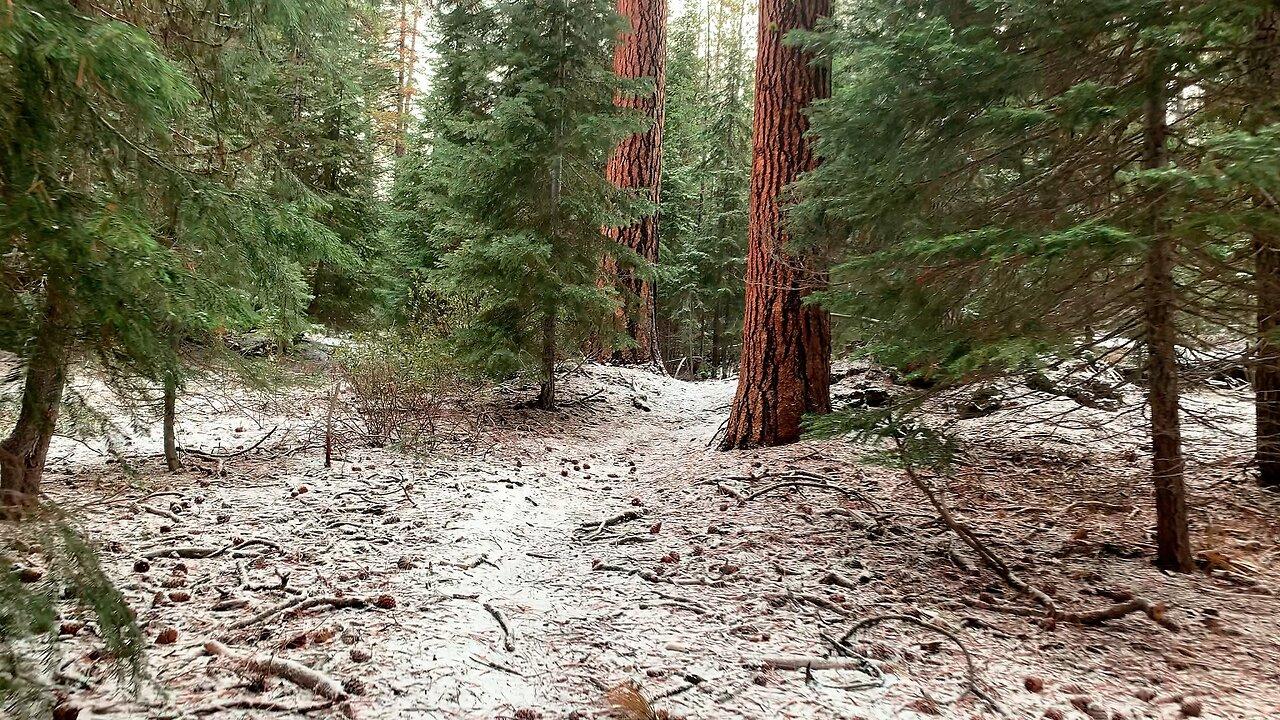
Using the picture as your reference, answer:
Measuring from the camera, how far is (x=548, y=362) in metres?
7.76

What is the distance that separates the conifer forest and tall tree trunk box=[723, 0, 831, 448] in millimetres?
36

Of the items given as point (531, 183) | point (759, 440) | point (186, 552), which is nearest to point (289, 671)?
point (186, 552)

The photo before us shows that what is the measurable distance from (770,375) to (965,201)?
2349 mm

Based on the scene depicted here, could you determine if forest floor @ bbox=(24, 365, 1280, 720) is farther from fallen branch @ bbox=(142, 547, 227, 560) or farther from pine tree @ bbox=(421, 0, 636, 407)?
pine tree @ bbox=(421, 0, 636, 407)

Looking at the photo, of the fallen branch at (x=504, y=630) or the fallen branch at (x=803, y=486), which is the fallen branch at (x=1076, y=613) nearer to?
the fallen branch at (x=803, y=486)

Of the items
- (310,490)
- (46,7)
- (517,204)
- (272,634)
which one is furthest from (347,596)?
(517,204)

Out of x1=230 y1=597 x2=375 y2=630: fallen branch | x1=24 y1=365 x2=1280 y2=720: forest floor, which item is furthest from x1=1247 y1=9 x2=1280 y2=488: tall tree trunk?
x1=230 y1=597 x2=375 y2=630: fallen branch

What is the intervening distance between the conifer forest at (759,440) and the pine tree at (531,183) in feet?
2.10

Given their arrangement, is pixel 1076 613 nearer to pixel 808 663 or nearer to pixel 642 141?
pixel 808 663

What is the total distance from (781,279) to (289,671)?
15.8 feet

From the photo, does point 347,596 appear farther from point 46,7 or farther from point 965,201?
point 965,201

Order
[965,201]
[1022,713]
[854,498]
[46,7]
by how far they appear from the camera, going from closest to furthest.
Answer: [46,7], [1022,713], [965,201], [854,498]

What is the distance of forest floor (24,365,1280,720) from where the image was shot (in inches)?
99.4

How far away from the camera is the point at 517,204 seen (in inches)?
293
